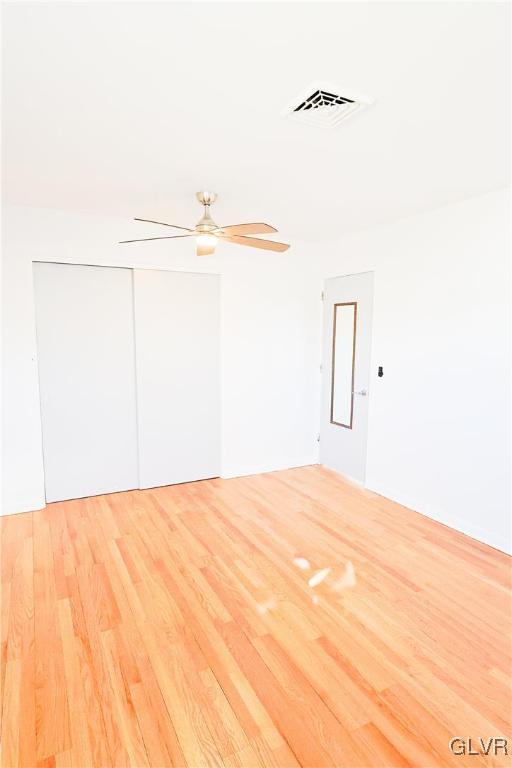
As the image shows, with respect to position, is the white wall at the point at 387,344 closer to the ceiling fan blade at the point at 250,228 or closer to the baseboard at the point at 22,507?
the baseboard at the point at 22,507

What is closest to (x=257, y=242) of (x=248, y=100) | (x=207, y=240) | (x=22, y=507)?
(x=207, y=240)

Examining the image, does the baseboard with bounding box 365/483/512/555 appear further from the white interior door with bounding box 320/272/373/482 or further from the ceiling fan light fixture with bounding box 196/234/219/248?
the ceiling fan light fixture with bounding box 196/234/219/248

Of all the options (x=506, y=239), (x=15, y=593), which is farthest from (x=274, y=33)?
(x=15, y=593)

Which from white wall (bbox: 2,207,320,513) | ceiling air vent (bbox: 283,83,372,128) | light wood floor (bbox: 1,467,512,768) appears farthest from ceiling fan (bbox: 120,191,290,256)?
light wood floor (bbox: 1,467,512,768)

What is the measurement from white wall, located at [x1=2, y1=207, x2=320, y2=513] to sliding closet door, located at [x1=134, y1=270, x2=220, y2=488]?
13 cm

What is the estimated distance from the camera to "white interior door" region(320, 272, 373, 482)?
425 centimetres

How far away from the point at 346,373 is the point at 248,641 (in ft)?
9.77

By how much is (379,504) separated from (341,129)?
3.05 metres

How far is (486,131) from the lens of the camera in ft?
7.10

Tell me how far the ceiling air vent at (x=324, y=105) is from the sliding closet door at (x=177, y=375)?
2.33 metres

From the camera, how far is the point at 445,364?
11.2ft

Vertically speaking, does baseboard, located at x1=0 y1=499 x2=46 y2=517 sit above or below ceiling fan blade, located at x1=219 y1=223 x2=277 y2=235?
below

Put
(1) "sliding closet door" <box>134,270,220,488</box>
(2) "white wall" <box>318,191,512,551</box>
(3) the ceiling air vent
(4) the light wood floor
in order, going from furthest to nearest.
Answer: (1) "sliding closet door" <box>134,270,220,488</box>, (2) "white wall" <box>318,191,512,551</box>, (3) the ceiling air vent, (4) the light wood floor

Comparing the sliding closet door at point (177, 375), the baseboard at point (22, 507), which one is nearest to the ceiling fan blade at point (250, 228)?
the sliding closet door at point (177, 375)
